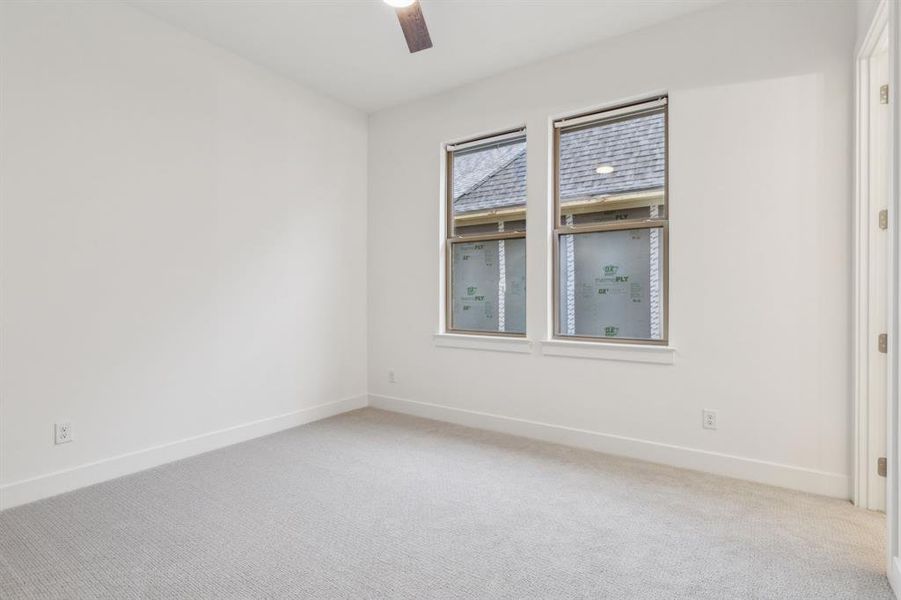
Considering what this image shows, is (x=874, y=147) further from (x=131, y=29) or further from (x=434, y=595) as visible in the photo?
(x=131, y=29)

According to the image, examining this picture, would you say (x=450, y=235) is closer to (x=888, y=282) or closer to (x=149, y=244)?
(x=149, y=244)

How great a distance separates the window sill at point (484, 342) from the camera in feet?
11.9

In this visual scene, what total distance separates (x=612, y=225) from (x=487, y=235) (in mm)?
1031

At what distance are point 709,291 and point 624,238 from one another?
25.9 inches

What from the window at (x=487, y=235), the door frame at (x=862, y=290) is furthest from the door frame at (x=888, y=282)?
the window at (x=487, y=235)

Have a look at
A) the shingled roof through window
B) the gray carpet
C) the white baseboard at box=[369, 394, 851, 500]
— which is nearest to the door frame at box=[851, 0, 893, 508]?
the white baseboard at box=[369, 394, 851, 500]

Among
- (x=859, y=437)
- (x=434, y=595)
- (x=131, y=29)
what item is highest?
(x=131, y=29)

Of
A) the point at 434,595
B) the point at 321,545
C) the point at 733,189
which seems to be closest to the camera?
the point at 434,595

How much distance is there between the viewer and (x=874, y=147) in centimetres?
235

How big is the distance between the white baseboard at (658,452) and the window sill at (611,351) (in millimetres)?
528

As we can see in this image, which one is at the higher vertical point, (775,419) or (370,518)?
(775,419)

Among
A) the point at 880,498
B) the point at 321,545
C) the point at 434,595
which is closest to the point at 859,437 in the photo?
the point at 880,498

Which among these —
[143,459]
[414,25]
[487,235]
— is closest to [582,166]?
[487,235]

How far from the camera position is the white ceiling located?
2867 millimetres
